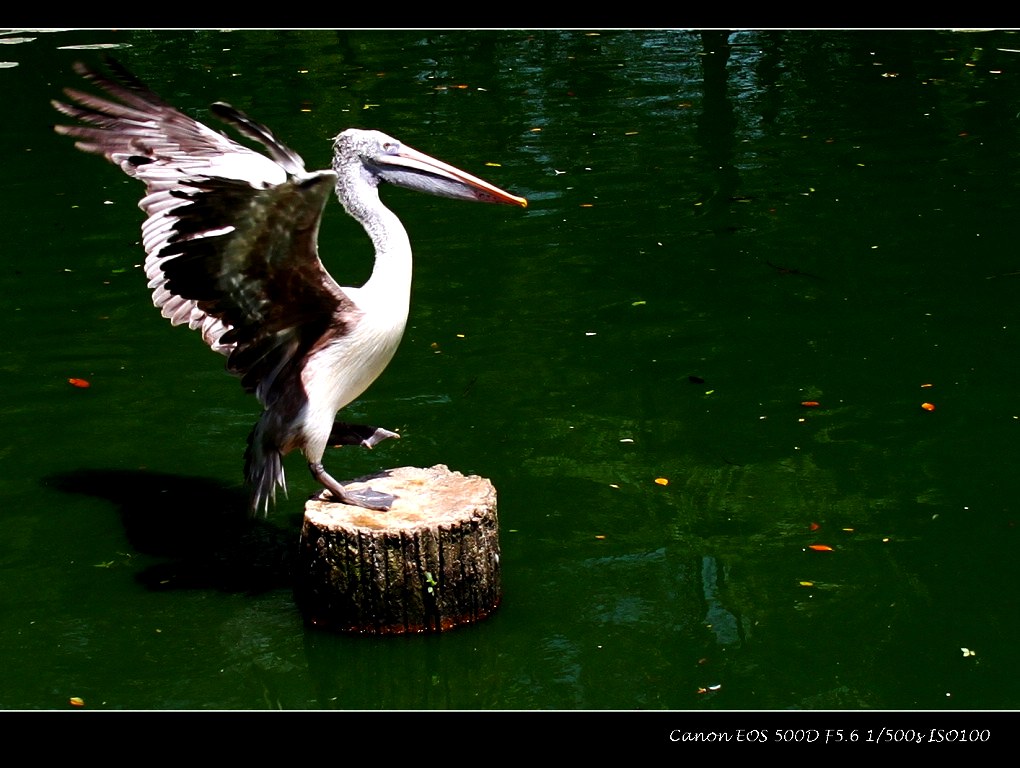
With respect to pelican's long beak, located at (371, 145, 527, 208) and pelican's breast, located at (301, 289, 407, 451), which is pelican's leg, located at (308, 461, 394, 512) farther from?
pelican's long beak, located at (371, 145, 527, 208)

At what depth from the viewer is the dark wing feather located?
4605mm

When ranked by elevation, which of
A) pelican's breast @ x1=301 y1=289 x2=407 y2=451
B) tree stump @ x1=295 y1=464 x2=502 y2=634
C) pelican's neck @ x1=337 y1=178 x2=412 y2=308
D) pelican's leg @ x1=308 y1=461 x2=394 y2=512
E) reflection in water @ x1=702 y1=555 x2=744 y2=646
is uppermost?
pelican's neck @ x1=337 y1=178 x2=412 y2=308

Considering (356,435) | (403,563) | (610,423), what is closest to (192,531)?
(356,435)

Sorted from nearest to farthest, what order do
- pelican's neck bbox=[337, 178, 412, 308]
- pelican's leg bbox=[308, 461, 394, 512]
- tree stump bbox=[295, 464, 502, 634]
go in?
tree stump bbox=[295, 464, 502, 634]
pelican's leg bbox=[308, 461, 394, 512]
pelican's neck bbox=[337, 178, 412, 308]

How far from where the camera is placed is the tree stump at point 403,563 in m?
4.85

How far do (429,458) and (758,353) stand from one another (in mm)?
1957

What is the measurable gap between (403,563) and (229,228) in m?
1.28

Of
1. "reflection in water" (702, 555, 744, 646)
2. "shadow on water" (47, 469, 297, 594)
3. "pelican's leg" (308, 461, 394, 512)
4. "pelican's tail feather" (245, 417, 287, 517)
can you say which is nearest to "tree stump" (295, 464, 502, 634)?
"pelican's leg" (308, 461, 394, 512)

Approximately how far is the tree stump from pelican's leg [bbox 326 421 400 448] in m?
0.48

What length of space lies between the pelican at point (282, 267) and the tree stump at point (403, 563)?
0.16 metres

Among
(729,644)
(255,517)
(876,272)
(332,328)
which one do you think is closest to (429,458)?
(255,517)

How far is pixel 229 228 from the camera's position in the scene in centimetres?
488

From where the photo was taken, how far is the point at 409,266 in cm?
522

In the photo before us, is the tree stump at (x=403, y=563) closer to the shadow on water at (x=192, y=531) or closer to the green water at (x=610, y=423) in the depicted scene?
the green water at (x=610, y=423)
